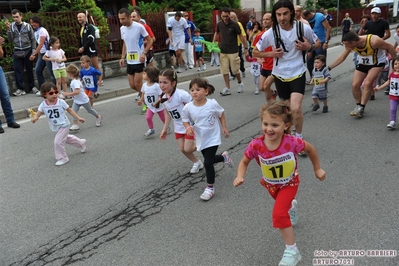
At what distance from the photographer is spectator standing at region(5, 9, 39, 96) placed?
32.9 feet

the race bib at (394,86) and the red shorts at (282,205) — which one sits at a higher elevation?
the race bib at (394,86)

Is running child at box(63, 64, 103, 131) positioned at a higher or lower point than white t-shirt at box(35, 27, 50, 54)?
lower

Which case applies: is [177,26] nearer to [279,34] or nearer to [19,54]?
[19,54]

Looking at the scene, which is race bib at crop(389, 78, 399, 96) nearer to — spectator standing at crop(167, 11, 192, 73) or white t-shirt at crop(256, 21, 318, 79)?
white t-shirt at crop(256, 21, 318, 79)

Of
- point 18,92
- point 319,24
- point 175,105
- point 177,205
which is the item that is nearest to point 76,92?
point 175,105

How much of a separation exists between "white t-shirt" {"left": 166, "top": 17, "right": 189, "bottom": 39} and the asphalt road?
28.1 feet

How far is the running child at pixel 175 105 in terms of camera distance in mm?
4656

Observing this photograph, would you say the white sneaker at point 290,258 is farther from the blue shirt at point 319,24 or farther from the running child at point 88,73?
the blue shirt at point 319,24

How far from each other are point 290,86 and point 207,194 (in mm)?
1997

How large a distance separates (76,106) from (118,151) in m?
2.10

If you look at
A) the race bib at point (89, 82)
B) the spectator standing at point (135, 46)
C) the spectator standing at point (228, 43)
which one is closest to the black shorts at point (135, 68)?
the spectator standing at point (135, 46)

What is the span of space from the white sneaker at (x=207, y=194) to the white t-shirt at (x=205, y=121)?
45 centimetres

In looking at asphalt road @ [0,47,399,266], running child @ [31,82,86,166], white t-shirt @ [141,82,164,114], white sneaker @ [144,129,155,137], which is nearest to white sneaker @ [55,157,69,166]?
running child @ [31,82,86,166]

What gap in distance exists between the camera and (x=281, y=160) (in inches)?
111
